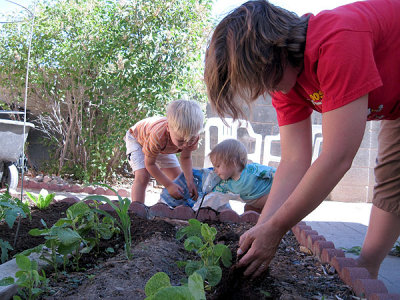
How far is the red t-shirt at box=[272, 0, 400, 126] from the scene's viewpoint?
1079mm

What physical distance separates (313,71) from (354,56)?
18 centimetres

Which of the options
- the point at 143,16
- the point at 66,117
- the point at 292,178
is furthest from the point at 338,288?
the point at 66,117

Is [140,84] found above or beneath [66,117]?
above

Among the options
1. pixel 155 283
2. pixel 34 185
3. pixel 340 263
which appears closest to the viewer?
pixel 155 283

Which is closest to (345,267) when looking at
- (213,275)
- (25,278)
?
(213,275)

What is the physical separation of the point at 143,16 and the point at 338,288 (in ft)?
14.7

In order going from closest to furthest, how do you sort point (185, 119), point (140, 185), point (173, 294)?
point (173, 294), point (185, 119), point (140, 185)

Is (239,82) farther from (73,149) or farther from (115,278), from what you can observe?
(73,149)

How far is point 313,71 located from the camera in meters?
1.24

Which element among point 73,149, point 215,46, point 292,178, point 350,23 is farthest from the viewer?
point 73,149

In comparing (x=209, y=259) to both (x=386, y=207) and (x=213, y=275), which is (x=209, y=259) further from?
(x=386, y=207)

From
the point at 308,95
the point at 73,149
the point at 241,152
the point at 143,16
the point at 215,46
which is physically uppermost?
the point at 143,16

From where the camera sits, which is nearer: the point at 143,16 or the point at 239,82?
the point at 239,82

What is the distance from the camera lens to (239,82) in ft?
4.01
